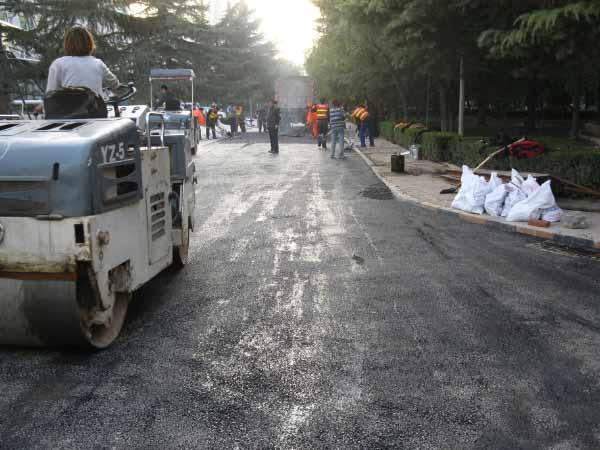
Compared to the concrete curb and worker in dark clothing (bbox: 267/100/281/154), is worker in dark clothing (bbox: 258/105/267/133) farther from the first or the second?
the concrete curb

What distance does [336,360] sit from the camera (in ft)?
15.4

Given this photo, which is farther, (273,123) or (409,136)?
(273,123)

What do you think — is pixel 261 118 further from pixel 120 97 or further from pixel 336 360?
pixel 336 360

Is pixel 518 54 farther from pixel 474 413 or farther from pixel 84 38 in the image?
pixel 474 413

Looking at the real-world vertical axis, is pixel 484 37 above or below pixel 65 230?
above

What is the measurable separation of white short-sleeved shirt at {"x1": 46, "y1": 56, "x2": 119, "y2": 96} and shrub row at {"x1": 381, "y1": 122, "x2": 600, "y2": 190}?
10.4 metres

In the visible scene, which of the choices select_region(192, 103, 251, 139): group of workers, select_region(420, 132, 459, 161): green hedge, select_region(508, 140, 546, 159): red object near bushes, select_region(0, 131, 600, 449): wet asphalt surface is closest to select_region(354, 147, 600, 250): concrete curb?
select_region(0, 131, 600, 449): wet asphalt surface

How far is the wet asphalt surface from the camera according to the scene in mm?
3623

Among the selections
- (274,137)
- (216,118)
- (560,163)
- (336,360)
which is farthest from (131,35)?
(336,360)

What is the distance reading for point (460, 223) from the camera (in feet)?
35.4

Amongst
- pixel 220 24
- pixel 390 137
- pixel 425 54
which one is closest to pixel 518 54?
pixel 425 54

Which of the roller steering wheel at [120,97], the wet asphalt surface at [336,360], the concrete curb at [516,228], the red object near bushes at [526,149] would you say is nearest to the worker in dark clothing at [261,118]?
the red object near bushes at [526,149]

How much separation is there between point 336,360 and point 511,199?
22.5 feet

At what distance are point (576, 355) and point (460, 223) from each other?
6.11 meters
